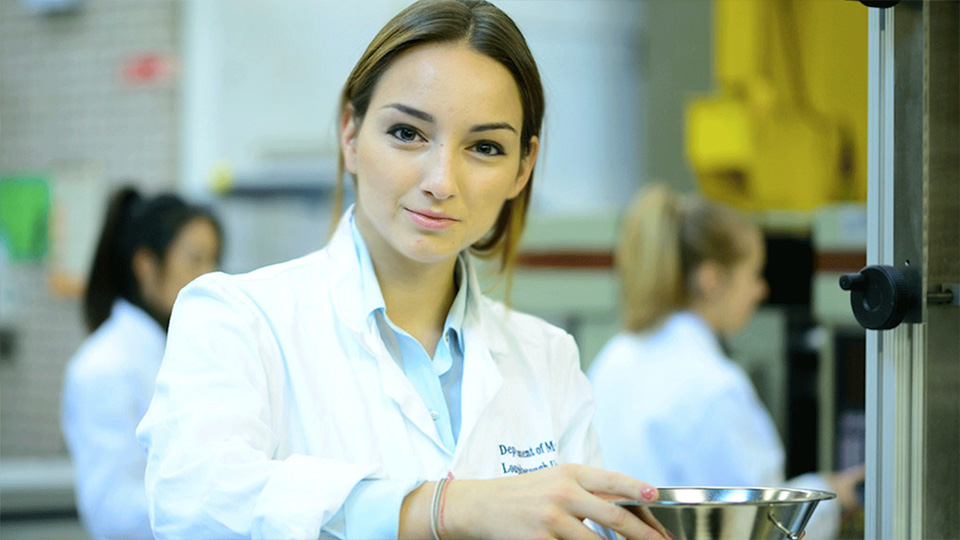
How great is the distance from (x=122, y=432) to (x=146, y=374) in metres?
0.17

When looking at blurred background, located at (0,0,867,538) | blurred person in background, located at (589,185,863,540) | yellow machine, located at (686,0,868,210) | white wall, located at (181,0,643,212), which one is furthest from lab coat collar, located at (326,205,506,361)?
white wall, located at (181,0,643,212)

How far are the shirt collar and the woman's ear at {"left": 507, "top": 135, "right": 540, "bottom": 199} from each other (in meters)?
0.12

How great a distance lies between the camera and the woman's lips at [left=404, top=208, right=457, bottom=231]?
110cm

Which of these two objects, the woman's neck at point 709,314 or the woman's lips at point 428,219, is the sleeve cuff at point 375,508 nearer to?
the woman's lips at point 428,219

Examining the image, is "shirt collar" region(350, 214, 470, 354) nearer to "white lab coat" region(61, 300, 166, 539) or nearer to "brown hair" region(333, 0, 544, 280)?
"brown hair" region(333, 0, 544, 280)

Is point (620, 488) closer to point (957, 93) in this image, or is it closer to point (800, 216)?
point (957, 93)

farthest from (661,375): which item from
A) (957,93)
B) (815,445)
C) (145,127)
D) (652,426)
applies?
(145,127)

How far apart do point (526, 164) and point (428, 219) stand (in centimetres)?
20

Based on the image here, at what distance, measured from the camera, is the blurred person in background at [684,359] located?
8.30 feet

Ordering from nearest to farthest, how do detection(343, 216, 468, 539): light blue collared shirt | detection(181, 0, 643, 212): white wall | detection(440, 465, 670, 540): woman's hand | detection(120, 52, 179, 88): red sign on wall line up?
1. detection(440, 465, 670, 540): woman's hand
2. detection(343, 216, 468, 539): light blue collared shirt
3. detection(181, 0, 643, 212): white wall
4. detection(120, 52, 179, 88): red sign on wall

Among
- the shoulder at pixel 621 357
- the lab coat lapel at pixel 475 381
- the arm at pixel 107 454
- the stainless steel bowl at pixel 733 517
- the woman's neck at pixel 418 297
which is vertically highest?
the woman's neck at pixel 418 297

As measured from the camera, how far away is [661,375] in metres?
2.63

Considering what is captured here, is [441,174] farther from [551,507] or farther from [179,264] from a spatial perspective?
[179,264]

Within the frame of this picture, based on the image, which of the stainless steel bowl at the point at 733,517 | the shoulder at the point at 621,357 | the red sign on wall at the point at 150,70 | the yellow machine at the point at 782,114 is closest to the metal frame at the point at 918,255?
the stainless steel bowl at the point at 733,517
